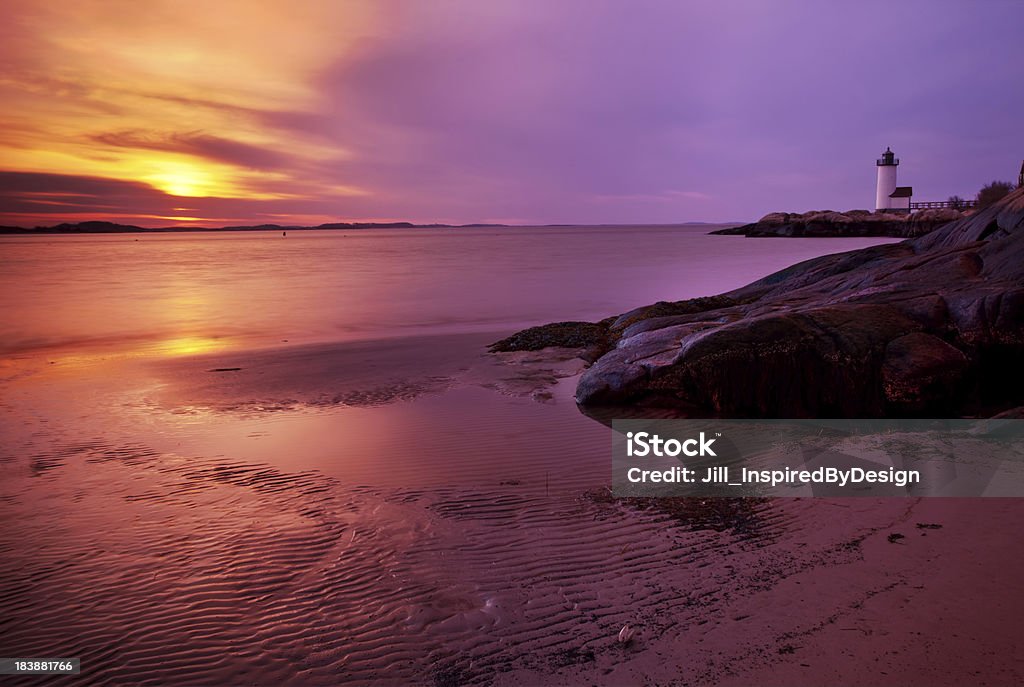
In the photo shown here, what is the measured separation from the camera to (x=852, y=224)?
A: 261 ft

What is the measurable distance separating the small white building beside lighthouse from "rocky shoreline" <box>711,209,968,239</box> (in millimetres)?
2573

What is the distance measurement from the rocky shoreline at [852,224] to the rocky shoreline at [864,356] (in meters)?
62.5

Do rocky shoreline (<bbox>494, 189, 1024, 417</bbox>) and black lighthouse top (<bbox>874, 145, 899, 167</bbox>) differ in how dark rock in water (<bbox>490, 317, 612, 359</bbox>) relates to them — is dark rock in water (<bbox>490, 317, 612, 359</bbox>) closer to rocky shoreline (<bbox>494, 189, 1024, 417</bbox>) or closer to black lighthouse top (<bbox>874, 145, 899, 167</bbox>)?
rocky shoreline (<bbox>494, 189, 1024, 417</bbox>)

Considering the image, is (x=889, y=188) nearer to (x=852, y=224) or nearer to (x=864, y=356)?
(x=852, y=224)

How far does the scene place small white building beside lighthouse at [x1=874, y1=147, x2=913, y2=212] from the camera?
82625 mm

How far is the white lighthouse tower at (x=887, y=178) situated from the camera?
273 feet

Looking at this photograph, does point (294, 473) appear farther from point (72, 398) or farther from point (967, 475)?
point (967, 475)

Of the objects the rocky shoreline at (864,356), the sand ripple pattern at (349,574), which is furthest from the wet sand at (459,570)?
the rocky shoreline at (864,356)

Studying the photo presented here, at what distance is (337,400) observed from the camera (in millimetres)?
9492

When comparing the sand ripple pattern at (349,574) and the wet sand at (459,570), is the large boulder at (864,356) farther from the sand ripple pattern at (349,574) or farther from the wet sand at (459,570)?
the sand ripple pattern at (349,574)

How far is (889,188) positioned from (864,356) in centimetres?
8937


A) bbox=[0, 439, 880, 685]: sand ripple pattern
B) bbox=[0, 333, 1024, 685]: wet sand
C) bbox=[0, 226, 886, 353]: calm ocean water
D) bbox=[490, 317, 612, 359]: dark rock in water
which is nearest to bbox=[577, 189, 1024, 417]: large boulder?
bbox=[0, 333, 1024, 685]: wet sand

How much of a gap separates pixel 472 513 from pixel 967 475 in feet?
13.9

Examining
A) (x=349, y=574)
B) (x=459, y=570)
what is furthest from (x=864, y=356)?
(x=349, y=574)
